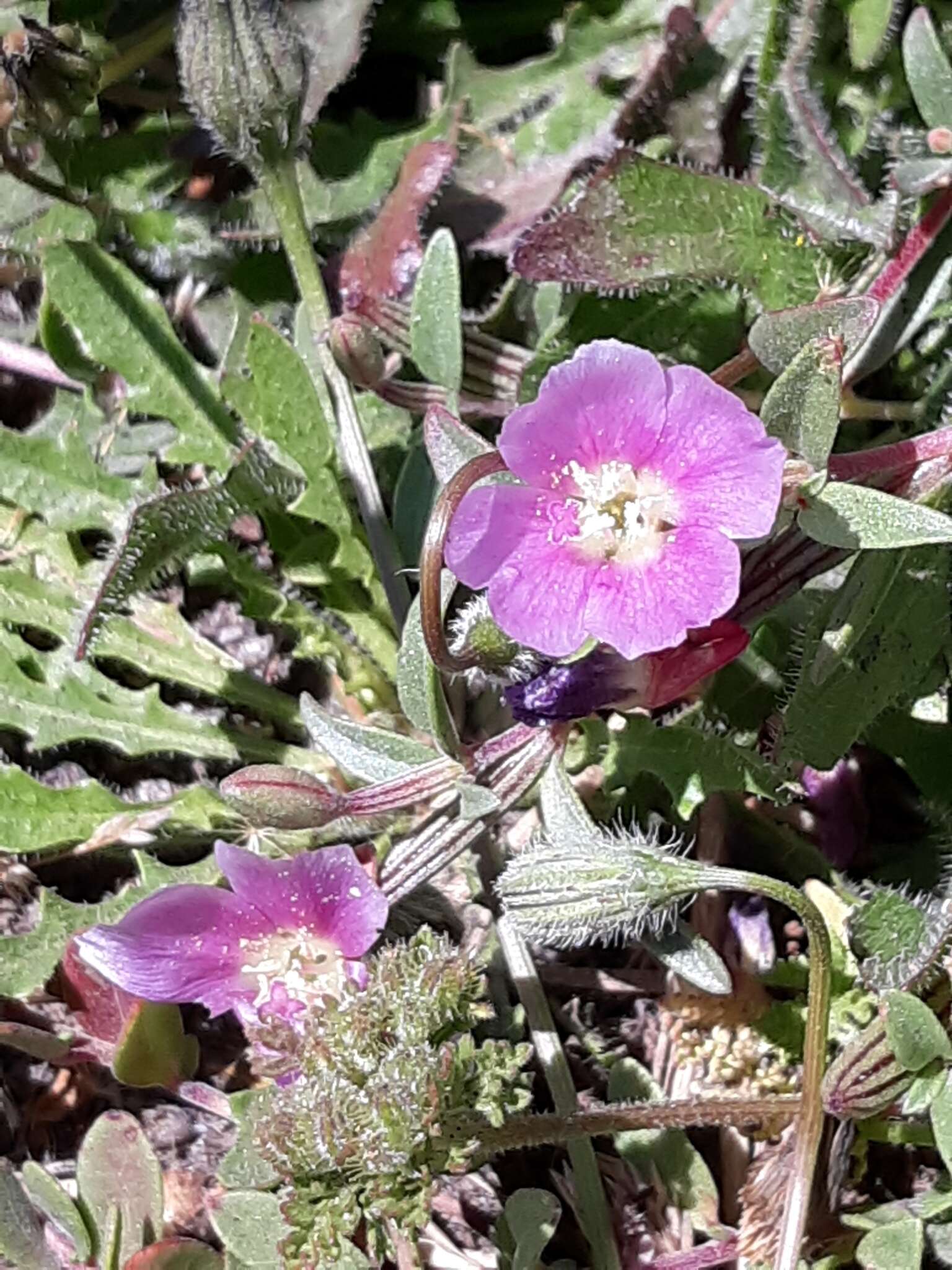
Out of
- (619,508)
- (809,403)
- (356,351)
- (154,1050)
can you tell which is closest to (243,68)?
(356,351)

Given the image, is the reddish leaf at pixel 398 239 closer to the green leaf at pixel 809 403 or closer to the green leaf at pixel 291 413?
the green leaf at pixel 291 413

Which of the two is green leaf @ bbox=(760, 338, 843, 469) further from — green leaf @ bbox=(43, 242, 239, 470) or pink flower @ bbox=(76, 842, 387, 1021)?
green leaf @ bbox=(43, 242, 239, 470)

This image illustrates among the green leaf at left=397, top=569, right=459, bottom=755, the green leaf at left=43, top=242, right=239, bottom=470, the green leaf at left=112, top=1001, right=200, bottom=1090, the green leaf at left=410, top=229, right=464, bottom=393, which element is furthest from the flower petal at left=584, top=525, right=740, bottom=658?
the green leaf at left=43, top=242, right=239, bottom=470

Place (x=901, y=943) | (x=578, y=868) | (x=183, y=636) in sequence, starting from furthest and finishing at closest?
(x=183, y=636) → (x=901, y=943) → (x=578, y=868)

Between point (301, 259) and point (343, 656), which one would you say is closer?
Result: point (301, 259)

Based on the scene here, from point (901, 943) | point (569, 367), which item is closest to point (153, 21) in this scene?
point (569, 367)

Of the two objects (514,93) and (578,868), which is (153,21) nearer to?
(514,93)
